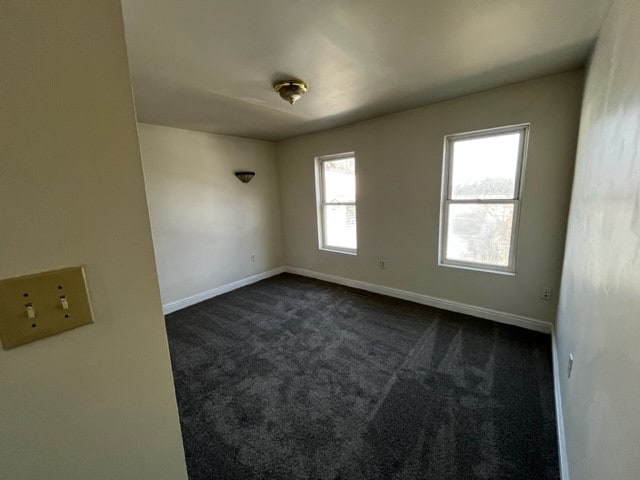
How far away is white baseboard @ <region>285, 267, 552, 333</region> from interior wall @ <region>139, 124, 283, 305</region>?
4.36 feet

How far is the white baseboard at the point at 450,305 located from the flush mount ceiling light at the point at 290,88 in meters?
2.62

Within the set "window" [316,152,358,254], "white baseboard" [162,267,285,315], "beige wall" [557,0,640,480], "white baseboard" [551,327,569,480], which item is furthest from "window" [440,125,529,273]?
"white baseboard" [162,267,285,315]

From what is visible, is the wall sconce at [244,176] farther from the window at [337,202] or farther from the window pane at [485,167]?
the window pane at [485,167]

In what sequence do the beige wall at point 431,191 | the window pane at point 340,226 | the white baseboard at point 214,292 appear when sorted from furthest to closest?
the window pane at point 340,226 → the white baseboard at point 214,292 → the beige wall at point 431,191

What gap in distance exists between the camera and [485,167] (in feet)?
9.18

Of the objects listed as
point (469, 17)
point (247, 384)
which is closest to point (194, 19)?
point (469, 17)

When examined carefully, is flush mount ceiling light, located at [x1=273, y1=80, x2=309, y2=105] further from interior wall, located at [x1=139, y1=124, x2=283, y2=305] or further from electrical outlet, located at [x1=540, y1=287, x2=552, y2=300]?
electrical outlet, located at [x1=540, y1=287, x2=552, y2=300]

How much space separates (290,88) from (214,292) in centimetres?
297

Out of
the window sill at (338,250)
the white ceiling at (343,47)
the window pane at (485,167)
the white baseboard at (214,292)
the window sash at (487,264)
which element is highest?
the white ceiling at (343,47)

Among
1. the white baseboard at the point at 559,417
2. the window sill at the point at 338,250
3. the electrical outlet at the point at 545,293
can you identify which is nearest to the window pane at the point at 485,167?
the electrical outlet at the point at 545,293

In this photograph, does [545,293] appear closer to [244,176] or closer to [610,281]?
[610,281]

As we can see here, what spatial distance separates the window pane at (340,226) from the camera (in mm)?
4066

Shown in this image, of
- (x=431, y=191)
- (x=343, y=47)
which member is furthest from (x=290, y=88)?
(x=431, y=191)

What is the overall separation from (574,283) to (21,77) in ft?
8.42
